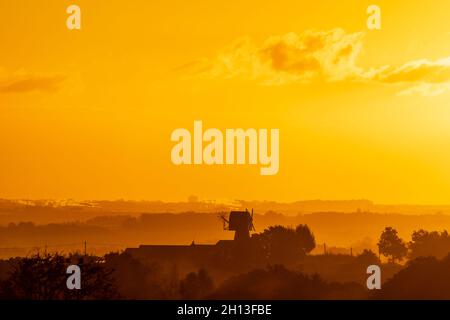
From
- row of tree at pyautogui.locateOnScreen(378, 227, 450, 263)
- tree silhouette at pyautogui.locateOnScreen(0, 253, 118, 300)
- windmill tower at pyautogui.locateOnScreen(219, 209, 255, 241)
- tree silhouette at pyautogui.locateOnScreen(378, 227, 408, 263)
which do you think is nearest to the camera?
tree silhouette at pyautogui.locateOnScreen(0, 253, 118, 300)

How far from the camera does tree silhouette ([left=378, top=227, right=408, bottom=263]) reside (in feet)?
500

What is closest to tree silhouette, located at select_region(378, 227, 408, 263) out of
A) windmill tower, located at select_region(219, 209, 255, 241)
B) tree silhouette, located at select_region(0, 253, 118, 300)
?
windmill tower, located at select_region(219, 209, 255, 241)

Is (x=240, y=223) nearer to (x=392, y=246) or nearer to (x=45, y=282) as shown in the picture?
(x=392, y=246)

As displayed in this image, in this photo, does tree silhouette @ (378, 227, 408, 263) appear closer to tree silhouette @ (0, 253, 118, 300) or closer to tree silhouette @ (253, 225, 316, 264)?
tree silhouette @ (253, 225, 316, 264)

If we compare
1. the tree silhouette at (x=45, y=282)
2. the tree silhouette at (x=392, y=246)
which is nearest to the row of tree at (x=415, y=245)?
the tree silhouette at (x=392, y=246)

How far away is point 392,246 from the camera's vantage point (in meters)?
155

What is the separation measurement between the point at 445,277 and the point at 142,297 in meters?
33.3

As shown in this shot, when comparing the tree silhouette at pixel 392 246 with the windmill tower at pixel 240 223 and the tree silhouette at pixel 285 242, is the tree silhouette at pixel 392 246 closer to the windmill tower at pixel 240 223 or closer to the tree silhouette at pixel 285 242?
the tree silhouette at pixel 285 242

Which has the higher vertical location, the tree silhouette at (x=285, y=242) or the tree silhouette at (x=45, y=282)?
the tree silhouette at (x=285, y=242)

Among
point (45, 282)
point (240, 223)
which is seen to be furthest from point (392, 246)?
point (45, 282)

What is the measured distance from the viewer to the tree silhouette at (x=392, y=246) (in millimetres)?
152500

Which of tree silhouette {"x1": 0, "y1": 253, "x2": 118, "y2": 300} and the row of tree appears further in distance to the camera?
the row of tree
